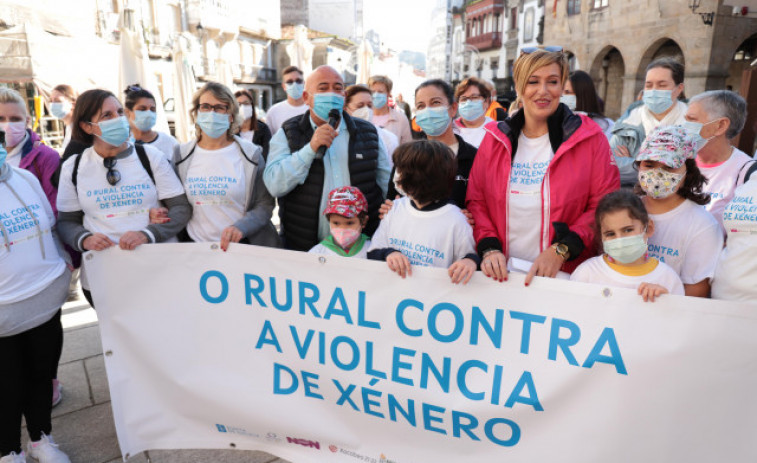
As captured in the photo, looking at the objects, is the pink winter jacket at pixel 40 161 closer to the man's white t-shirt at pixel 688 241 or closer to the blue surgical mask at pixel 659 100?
the man's white t-shirt at pixel 688 241

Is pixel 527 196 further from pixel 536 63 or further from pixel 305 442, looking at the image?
pixel 305 442

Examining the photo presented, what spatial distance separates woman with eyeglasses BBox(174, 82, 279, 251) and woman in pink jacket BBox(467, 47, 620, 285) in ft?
4.43

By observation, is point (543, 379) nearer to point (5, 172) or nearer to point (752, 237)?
point (752, 237)

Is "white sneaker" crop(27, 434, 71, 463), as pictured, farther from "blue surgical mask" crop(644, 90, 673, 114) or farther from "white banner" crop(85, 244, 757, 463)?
"blue surgical mask" crop(644, 90, 673, 114)

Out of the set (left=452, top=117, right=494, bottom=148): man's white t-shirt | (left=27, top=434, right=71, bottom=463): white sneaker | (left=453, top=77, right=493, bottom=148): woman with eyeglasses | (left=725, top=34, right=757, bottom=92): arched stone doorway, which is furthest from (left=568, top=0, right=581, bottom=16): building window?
(left=27, top=434, right=71, bottom=463): white sneaker

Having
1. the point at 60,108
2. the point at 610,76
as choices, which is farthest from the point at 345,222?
Result: the point at 610,76

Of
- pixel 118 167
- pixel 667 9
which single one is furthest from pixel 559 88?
pixel 667 9

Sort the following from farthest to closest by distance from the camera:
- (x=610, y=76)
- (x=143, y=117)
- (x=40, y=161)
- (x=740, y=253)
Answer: (x=610, y=76), (x=143, y=117), (x=40, y=161), (x=740, y=253)

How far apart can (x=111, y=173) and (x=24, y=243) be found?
550 mm

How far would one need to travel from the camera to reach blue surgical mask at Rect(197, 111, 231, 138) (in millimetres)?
2938

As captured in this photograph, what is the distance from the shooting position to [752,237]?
6.72 ft

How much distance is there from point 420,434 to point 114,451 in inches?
70.3

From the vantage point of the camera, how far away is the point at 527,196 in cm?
237

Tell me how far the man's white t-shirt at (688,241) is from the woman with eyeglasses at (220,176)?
2.10m
